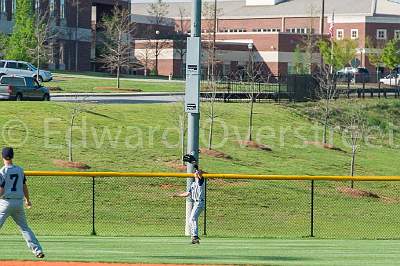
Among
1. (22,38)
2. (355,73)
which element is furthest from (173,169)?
(355,73)

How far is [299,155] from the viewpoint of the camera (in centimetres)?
4597

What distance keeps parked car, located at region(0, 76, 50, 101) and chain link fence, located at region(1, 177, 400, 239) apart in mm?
16353

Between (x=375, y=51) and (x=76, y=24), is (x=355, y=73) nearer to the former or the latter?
(x=375, y=51)

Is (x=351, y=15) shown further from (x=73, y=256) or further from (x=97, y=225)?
(x=73, y=256)

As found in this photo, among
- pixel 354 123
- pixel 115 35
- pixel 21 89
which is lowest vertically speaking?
pixel 354 123

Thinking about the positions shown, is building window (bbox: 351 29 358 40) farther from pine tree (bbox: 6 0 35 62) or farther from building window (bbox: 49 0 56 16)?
pine tree (bbox: 6 0 35 62)

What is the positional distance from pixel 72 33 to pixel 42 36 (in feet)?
68.7

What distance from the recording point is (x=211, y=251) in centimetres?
1903

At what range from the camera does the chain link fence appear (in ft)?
91.1

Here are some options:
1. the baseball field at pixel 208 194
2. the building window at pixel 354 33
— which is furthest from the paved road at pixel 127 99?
the building window at pixel 354 33

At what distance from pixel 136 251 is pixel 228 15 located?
108178 mm

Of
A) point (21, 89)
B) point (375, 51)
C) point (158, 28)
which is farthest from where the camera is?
point (158, 28)

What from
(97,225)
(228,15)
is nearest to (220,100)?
(97,225)

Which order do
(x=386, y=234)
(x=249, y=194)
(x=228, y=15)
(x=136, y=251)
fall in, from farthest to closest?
(x=228, y=15)
(x=249, y=194)
(x=386, y=234)
(x=136, y=251)
